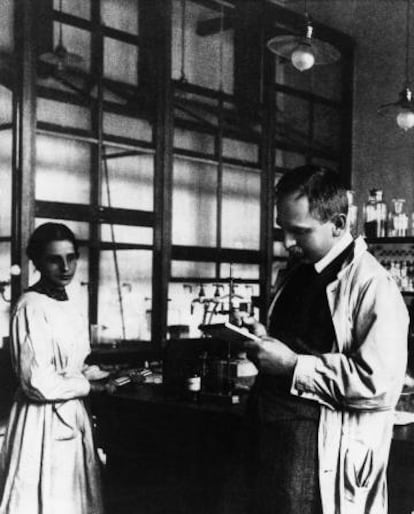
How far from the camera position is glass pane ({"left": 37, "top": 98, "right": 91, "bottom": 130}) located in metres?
5.67

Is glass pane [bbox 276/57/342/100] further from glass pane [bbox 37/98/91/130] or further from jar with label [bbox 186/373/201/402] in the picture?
jar with label [bbox 186/373/201/402]

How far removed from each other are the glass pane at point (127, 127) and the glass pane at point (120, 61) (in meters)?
0.36

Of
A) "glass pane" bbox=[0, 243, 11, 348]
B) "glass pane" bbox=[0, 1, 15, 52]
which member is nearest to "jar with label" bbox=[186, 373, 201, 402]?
"glass pane" bbox=[0, 243, 11, 348]

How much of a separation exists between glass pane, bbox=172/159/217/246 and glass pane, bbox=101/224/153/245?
369 mm

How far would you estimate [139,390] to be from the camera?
3.57 meters

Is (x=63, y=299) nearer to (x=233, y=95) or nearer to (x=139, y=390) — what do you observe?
(x=139, y=390)

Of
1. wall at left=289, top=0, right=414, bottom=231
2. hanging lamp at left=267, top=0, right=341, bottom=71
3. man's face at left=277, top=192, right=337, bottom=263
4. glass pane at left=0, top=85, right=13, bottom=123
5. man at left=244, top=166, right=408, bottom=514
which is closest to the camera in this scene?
man at left=244, top=166, right=408, bottom=514

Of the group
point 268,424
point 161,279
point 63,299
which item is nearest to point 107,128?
point 161,279

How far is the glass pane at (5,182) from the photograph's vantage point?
5.20 meters

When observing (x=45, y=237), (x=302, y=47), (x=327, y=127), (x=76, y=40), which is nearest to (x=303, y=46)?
(x=302, y=47)

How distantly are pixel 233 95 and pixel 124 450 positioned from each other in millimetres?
4246

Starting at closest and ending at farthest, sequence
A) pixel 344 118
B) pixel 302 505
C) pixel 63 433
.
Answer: pixel 302 505
pixel 63 433
pixel 344 118

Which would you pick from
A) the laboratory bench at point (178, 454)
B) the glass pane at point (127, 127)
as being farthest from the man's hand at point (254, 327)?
the glass pane at point (127, 127)

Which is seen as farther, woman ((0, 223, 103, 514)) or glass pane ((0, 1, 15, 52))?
glass pane ((0, 1, 15, 52))
